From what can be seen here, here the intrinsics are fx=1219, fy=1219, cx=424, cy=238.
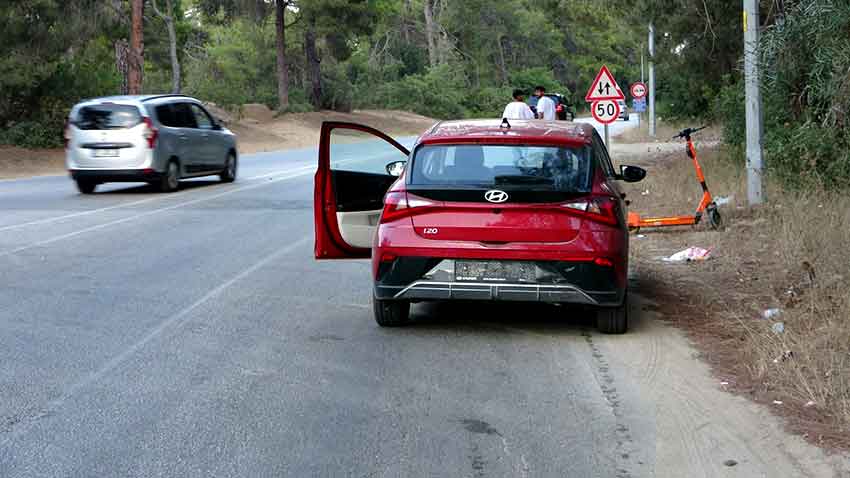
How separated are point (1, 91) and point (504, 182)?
33.7 meters

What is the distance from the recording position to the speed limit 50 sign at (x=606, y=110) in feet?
80.2

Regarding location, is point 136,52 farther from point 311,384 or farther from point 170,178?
point 311,384

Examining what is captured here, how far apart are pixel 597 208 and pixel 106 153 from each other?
51.3 ft

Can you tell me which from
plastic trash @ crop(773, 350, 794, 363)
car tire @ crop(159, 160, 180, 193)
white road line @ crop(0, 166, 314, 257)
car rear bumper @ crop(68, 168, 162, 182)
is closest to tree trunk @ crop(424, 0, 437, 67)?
white road line @ crop(0, 166, 314, 257)

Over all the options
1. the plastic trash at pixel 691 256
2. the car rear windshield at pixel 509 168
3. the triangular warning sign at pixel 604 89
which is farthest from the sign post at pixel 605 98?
the car rear windshield at pixel 509 168

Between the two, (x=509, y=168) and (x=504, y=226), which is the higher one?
(x=509, y=168)

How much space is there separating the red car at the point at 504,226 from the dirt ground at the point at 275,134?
25.0 m

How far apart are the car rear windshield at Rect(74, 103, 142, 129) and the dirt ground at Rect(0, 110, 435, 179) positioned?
9824 mm

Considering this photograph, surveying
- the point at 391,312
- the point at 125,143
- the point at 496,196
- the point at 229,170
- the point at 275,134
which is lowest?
the point at 275,134

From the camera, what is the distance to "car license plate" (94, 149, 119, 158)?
73.8 feet

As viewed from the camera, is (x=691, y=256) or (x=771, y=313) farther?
(x=691, y=256)

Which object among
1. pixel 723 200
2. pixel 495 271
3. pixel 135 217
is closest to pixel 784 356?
pixel 495 271

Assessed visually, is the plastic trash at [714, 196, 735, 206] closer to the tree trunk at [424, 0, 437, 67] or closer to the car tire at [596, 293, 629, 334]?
the car tire at [596, 293, 629, 334]

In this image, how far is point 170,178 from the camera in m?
23.1
